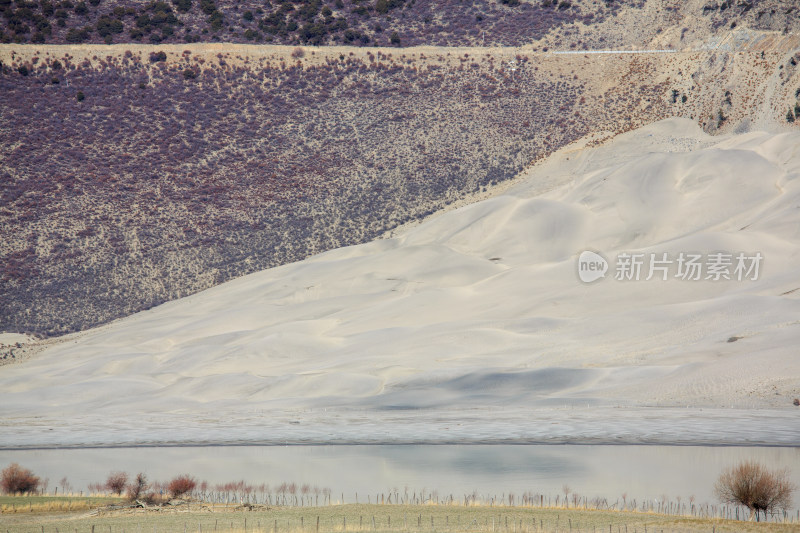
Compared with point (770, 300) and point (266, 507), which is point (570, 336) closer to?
point (770, 300)

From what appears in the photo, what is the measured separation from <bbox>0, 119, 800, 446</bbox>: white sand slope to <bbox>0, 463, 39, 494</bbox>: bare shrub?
8.88 metres

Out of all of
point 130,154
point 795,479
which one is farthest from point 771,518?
point 130,154

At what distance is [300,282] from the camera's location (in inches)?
2445

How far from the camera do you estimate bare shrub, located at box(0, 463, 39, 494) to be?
28.1 m

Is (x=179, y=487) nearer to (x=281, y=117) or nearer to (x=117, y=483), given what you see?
(x=117, y=483)

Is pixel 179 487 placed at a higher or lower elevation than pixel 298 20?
lower

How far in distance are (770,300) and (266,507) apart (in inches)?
1222

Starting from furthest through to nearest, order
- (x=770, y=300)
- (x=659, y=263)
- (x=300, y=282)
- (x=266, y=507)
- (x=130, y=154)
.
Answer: (x=130, y=154) < (x=300, y=282) < (x=659, y=263) < (x=770, y=300) < (x=266, y=507)

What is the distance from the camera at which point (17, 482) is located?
2814 centimetres

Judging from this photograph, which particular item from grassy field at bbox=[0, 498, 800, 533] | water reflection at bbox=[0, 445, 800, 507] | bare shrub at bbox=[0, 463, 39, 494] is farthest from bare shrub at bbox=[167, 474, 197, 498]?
bare shrub at bbox=[0, 463, 39, 494]

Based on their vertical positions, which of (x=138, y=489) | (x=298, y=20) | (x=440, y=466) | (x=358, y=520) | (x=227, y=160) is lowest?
(x=358, y=520)

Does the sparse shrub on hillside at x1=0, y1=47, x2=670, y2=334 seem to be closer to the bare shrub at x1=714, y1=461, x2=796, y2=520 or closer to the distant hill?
the distant hill

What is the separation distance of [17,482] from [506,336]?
27.0 m

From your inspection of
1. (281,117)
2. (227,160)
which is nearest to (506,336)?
(227,160)
